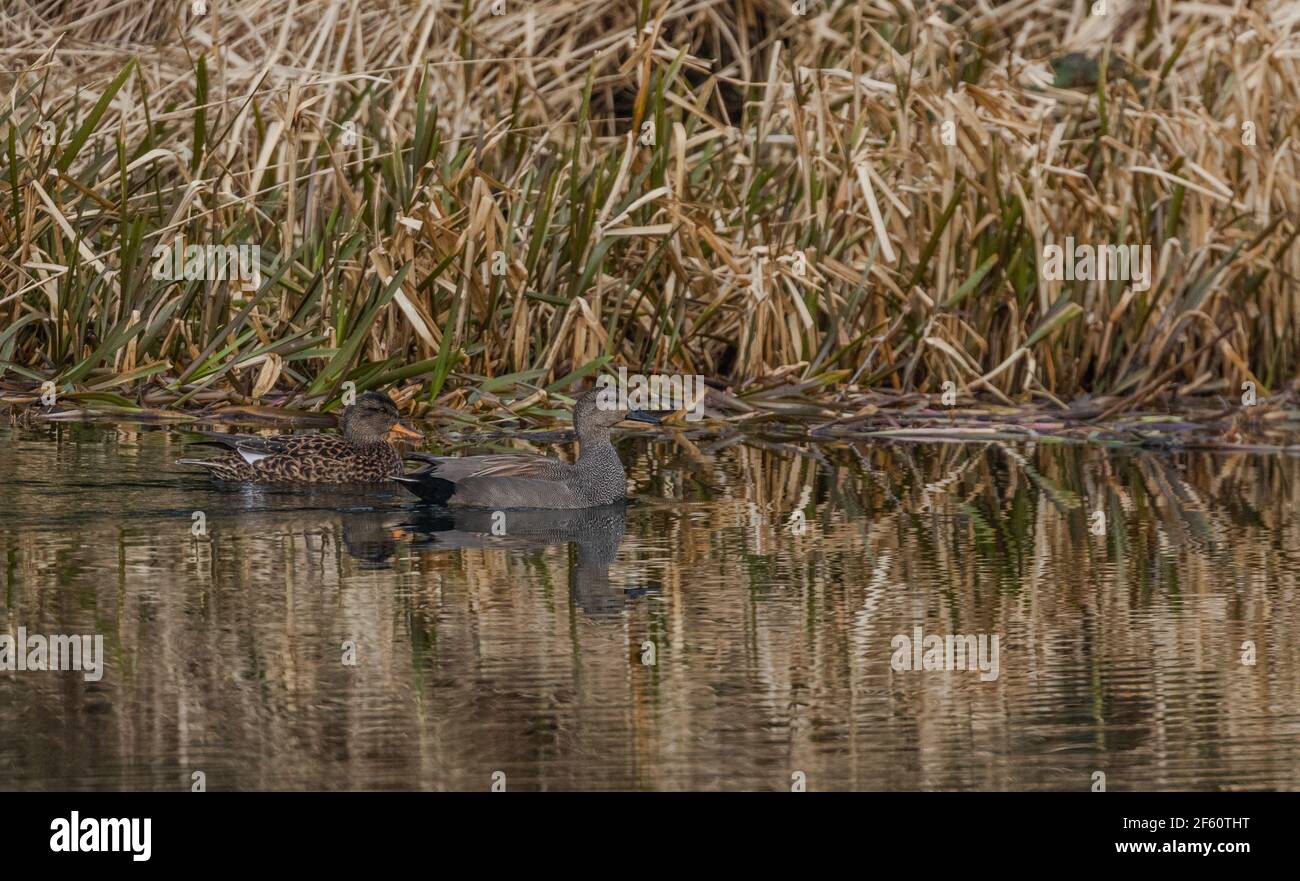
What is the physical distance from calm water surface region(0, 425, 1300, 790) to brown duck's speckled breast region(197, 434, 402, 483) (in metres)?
0.15

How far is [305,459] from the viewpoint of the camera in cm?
969

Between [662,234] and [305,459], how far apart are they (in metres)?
2.64

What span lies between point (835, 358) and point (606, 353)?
1120 millimetres

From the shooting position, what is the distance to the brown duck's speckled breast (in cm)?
955

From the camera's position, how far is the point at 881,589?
7.40m

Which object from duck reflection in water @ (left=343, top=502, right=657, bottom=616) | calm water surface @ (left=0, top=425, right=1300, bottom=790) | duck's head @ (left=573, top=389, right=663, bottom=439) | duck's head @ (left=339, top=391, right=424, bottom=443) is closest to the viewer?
calm water surface @ (left=0, top=425, right=1300, bottom=790)

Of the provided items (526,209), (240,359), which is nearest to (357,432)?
(240,359)

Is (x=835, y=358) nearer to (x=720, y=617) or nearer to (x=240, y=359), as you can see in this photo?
(x=240, y=359)

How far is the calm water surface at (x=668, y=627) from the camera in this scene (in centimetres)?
524

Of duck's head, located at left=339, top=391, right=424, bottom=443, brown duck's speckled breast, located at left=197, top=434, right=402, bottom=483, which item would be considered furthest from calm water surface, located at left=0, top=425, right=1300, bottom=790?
duck's head, located at left=339, top=391, right=424, bottom=443

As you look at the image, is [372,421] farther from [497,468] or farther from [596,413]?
[497,468]

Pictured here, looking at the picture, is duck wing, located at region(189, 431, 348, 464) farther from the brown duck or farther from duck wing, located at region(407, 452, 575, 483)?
duck wing, located at region(407, 452, 575, 483)

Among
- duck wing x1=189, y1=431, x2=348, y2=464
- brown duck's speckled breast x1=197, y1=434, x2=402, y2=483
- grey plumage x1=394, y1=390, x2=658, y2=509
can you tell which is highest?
duck wing x1=189, y1=431, x2=348, y2=464

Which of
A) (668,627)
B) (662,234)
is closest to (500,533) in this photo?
(668,627)
